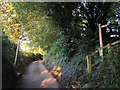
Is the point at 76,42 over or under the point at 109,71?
over

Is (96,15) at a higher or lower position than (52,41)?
higher

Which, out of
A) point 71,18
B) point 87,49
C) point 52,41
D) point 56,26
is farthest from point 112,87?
point 52,41

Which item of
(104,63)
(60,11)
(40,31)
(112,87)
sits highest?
(60,11)

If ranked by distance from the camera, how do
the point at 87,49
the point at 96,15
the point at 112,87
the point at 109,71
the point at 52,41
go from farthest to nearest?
the point at 52,41 < the point at 96,15 < the point at 87,49 < the point at 109,71 < the point at 112,87

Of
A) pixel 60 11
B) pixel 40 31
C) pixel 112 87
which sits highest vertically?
pixel 60 11

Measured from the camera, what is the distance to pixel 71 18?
10180 millimetres

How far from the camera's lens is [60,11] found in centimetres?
1008

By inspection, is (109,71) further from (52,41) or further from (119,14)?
(52,41)

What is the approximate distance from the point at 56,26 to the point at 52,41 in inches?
116

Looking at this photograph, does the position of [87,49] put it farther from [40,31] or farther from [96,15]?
[40,31]

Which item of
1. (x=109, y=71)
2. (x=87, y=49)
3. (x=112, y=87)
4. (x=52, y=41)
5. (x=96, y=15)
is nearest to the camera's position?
(x=112, y=87)

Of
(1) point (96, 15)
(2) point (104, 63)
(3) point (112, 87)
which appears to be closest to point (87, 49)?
(1) point (96, 15)

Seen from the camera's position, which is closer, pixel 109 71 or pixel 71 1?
pixel 109 71

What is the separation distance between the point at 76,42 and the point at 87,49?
1037 mm
